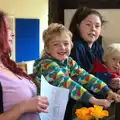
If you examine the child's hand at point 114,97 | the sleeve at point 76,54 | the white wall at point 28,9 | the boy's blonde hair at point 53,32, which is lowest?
the child's hand at point 114,97

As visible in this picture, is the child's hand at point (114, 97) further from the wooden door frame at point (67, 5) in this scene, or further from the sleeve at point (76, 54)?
the wooden door frame at point (67, 5)

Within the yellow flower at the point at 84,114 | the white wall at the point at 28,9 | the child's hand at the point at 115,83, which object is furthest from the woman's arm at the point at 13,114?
the white wall at the point at 28,9

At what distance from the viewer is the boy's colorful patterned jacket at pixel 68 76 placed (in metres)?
1.01

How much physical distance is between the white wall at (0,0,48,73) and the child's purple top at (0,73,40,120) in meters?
3.05

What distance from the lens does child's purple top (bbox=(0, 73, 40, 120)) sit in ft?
2.77

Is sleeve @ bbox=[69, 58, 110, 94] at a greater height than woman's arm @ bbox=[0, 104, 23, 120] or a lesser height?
greater

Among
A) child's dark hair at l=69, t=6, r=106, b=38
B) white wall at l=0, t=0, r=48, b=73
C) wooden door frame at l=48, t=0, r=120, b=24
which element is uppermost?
white wall at l=0, t=0, r=48, b=73

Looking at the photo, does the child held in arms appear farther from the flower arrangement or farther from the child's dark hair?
the child's dark hair

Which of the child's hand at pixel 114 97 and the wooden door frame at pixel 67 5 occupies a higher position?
the wooden door frame at pixel 67 5

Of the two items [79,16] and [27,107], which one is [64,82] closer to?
[27,107]

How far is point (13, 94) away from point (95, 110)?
0.27m

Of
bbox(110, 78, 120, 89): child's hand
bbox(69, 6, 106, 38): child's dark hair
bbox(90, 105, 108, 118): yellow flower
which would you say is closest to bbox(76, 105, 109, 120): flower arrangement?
bbox(90, 105, 108, 118): yellow flower

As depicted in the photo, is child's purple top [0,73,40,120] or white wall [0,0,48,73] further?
white wall [0,0,48,73]

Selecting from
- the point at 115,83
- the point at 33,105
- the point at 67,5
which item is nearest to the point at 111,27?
the point at 67,5
